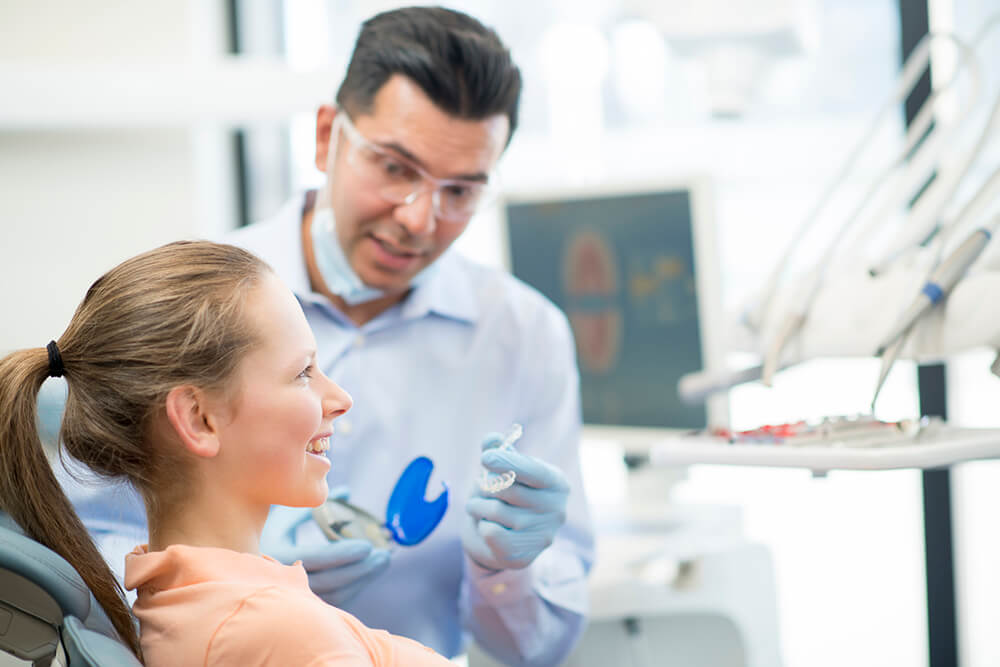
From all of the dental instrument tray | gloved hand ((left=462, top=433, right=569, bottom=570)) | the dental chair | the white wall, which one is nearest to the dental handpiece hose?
the dental instrument tray

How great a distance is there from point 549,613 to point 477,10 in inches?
82.6

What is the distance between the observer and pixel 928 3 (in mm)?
1878

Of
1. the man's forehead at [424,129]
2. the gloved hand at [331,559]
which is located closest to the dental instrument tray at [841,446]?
the gloved hand at [331,559]

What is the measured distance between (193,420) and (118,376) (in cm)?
8

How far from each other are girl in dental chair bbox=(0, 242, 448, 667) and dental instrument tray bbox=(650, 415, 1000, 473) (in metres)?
0.46

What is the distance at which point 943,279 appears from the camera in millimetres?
1135

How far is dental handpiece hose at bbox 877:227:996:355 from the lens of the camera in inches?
44.4

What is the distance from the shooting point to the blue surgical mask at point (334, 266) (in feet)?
4.71

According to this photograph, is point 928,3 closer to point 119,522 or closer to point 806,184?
point 806,184

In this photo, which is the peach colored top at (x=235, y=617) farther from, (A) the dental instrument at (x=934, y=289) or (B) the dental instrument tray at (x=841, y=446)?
(A) the dental instrument at (x=934, y=289)

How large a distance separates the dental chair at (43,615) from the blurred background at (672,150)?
51.7 inches

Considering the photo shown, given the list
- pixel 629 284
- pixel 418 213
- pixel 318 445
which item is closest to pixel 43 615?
pixel 318 445

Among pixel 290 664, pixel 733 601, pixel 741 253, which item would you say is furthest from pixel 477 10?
pixel 290 664

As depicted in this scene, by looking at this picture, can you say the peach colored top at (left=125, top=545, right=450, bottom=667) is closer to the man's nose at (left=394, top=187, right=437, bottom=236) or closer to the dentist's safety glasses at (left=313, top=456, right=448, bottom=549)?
the dentist's safety glasses at (left=313, top=456, right=448, bottom=549)
